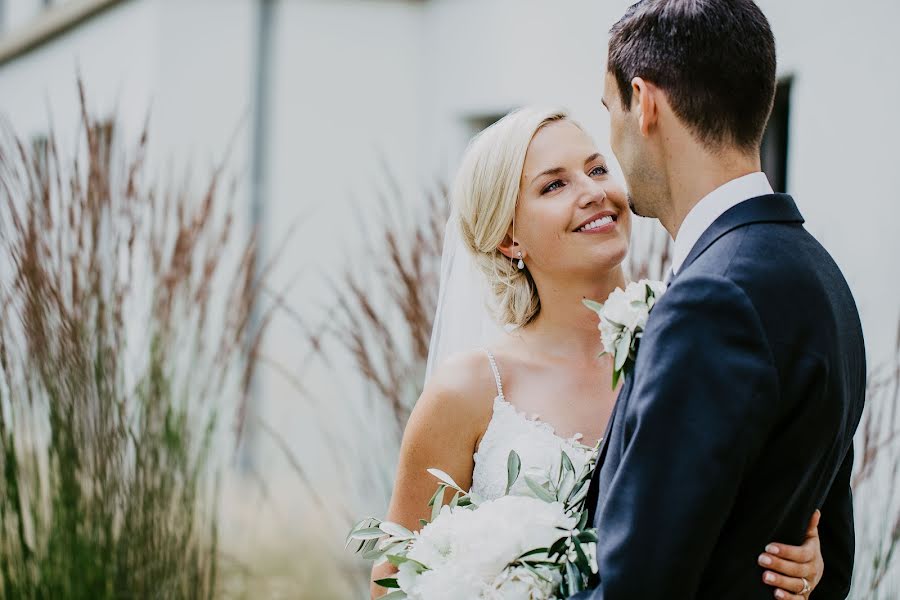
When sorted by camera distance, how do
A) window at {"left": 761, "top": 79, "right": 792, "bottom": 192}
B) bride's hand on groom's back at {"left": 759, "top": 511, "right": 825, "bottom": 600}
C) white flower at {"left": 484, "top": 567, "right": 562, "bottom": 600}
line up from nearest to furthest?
bride's hand on groom's back at {"left": 759, "top": 511, "right": 825, "bottom": 600}, white flower at {"left": 484, "top": 567, "right": 562, "bottom": 600}, window at {"left": 761, "top": 79, "right": 792, "bottom": 192}

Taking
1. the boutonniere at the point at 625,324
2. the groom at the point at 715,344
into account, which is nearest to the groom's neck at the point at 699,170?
the groom at the point at 715,344

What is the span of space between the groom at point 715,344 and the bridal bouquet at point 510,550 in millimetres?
108

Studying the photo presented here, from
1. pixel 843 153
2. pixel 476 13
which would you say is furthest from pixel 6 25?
pixel 843 153

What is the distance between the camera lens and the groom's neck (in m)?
1.61

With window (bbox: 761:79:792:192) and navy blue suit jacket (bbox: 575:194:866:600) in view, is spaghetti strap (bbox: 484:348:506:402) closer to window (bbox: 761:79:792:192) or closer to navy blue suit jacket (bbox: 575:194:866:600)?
navy blue suit jacket (bbox: 575:194:866:600)

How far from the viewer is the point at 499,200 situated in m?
2.56

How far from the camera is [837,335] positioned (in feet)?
4.86

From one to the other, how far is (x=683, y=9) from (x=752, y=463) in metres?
0.70

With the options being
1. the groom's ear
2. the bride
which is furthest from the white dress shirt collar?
the bride

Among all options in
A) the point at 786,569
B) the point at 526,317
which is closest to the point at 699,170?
the point at 786,569

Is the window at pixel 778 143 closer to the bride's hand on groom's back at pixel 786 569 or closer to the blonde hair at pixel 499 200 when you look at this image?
the blonde hair at pixel 499 200

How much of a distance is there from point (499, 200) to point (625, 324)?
0.97m

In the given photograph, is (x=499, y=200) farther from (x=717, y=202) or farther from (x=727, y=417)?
(x=727, y=417)

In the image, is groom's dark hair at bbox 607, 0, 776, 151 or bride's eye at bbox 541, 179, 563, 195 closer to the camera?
groom's dark hair at bbox 607, 0, 776, 151
